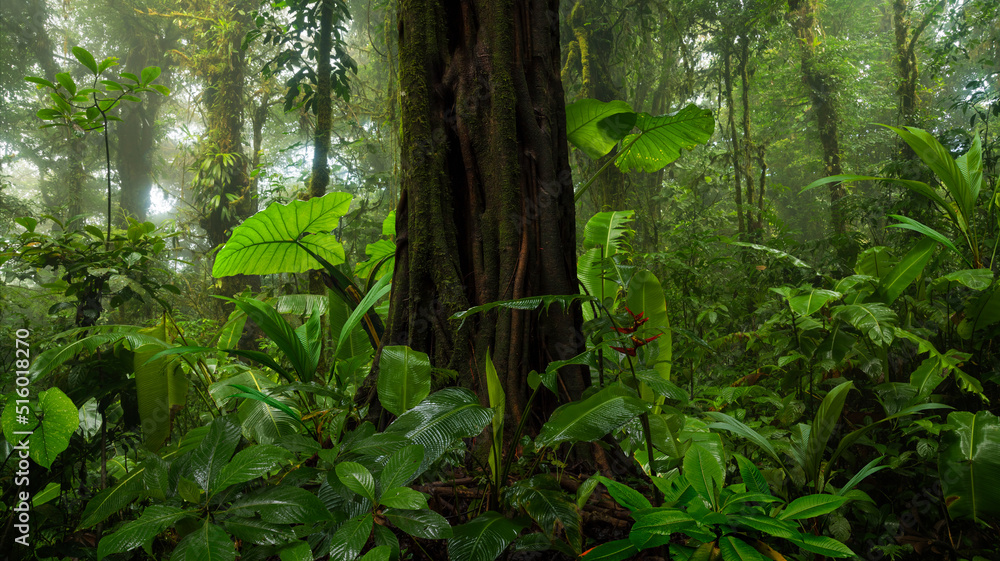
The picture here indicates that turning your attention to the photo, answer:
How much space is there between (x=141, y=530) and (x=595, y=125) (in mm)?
2004

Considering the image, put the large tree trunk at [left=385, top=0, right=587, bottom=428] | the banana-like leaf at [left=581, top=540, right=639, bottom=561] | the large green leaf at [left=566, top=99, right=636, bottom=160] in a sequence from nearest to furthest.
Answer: the banana-like leaf at [left=581, top=540, right=639, bottom=561]
the large tree trunk at [left=385, top=0, right=587, bottom=428]
the large green leaf at [left=566, top=99, right=636, bottom=160]

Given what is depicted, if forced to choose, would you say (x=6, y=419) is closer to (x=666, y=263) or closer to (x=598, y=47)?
(x=666, y=263)

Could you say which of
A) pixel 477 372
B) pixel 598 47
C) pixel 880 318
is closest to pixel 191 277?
pixel 598 47

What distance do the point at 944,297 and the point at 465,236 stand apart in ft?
6.12

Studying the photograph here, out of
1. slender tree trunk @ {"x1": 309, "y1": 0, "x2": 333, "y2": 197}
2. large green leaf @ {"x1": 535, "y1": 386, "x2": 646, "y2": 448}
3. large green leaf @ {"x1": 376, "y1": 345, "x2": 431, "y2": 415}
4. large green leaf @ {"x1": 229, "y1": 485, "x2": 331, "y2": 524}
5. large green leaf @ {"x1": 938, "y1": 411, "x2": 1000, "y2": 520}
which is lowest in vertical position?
large green leaf @ {"x1": 938, "y1": 411, "x2": 1000, "y2": 520}

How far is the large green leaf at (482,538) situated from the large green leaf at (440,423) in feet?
0.42

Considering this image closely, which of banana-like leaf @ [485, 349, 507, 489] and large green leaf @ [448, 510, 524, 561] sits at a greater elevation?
banana-like leaf @ [485, 349, 507, 489]

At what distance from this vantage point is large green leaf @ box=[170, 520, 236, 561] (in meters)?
0.75

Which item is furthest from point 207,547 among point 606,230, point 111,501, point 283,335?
point 606,230

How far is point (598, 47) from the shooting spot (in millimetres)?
6660

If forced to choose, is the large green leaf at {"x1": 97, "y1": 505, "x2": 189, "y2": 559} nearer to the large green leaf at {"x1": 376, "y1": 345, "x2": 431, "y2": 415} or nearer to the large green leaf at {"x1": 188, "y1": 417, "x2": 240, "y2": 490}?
the large green leaf at {"x1": 188, "y1": 417, "x2": 240, "y2": 490}

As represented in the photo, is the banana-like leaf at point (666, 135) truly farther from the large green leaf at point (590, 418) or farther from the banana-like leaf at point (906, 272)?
the large green leaf at point (590, 418)

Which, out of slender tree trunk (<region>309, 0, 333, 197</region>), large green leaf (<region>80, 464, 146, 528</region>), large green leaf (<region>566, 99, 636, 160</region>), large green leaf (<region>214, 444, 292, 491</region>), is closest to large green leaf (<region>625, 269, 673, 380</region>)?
large green leaf (<region>566, 99, 636, 160</region>)

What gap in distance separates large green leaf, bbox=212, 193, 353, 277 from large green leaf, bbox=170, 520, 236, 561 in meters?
1.52
